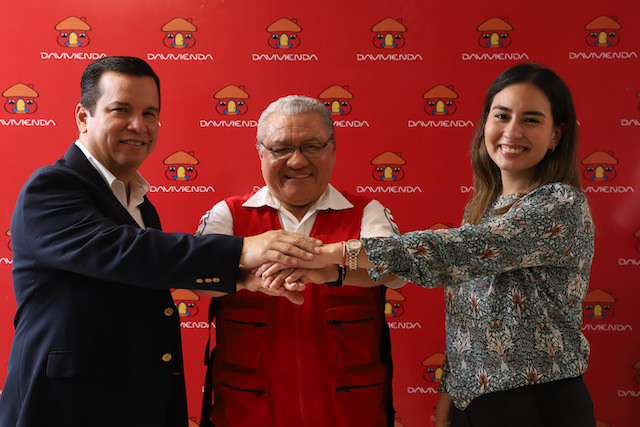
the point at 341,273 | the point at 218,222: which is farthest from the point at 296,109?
the point at 341,273

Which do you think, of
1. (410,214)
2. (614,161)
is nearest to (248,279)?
(410,214)

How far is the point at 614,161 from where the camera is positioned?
121 inches

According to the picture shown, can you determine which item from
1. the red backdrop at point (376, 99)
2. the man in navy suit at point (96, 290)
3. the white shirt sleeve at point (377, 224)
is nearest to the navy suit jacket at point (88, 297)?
the man in navy suit at point (96, 290)

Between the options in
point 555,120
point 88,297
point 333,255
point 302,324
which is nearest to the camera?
point 88,297

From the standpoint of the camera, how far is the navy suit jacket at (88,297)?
1.49 m

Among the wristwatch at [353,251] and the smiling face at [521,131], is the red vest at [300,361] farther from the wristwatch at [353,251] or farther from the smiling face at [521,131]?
the smiling face at [521,131]

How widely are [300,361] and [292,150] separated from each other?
71 cm

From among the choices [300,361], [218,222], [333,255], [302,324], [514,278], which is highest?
[218,222]

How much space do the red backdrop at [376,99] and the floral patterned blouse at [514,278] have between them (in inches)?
52.5

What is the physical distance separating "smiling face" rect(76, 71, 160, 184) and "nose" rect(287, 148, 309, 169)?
518 millimetres

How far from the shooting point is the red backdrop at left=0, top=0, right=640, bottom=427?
306 cm

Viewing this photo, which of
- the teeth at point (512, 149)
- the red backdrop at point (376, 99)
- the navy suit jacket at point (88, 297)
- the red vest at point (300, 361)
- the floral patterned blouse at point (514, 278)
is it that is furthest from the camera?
the red backdrop at point (376, 99)

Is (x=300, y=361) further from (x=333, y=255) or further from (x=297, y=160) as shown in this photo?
(x=297, y=160)

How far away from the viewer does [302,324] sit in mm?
1764
